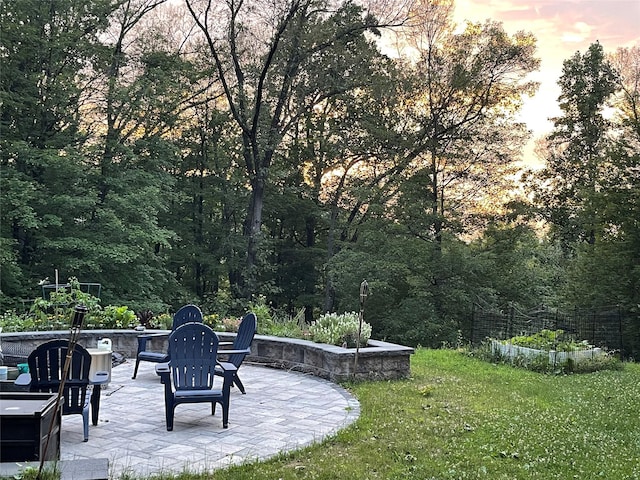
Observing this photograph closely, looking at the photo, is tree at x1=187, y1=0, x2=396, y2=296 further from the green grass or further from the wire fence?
the green grass

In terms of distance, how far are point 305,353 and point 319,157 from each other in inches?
491

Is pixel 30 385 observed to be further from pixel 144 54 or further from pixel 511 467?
pixel 144 54

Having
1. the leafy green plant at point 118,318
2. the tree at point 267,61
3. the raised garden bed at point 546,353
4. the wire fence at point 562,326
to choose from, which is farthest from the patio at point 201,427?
the tree at point 267,61

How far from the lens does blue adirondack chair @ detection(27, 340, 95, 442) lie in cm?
432

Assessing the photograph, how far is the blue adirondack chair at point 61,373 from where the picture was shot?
4.32 m

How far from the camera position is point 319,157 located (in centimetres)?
1950

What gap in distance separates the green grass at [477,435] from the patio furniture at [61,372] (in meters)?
1.30

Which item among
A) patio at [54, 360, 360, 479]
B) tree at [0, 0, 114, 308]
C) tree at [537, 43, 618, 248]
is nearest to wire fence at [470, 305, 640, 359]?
patio at [54, 360, 360, 479]

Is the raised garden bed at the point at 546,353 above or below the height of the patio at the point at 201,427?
above

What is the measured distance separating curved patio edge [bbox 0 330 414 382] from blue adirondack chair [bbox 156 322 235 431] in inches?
94.0

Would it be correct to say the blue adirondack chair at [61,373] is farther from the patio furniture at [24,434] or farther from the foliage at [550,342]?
the foliage at [550,342]

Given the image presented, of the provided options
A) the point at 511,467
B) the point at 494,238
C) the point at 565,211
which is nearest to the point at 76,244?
the point at 494,238

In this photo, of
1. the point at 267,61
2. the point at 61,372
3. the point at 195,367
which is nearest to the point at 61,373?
the point at 61,372

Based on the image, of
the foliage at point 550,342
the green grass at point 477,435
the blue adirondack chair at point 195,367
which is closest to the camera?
the green grass at point 477,435
